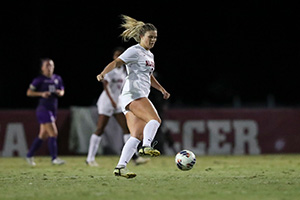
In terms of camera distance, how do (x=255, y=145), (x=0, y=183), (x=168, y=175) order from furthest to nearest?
(x=255, y=145) → (x=168, y=175) → (x=0, y=183)

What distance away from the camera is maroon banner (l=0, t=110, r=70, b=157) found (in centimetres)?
1736

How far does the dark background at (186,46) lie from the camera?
99.3ft

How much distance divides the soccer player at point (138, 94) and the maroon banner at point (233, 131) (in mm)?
8773

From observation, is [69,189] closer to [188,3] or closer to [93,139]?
[93,139]

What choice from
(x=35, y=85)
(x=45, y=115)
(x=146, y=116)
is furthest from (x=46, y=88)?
(x=146, y=116)

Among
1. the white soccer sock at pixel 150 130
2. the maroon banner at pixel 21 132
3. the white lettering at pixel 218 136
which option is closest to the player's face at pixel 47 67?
the maroon banner at pixel 21 132

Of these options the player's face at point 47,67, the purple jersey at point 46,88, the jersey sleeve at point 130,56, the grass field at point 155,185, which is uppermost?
the jersey sleeve at point 130,56

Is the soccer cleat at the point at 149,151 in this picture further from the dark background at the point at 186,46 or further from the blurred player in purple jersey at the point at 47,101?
the dark background at the point at 186,46

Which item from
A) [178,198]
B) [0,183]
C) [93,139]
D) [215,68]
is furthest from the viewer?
[215,68]

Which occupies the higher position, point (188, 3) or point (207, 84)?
point (188, 3)

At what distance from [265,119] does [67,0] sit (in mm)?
14494

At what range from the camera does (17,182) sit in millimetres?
8914

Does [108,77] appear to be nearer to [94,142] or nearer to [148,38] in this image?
[94,142]

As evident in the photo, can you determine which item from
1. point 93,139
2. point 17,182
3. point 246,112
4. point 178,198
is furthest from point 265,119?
point 178,198
